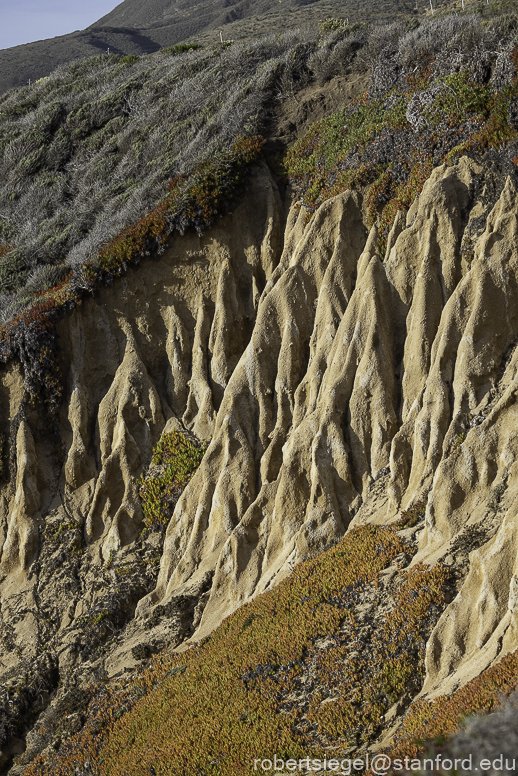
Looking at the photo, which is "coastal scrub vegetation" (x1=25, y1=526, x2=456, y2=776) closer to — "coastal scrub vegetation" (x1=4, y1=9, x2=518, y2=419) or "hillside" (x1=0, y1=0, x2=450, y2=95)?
"coastal scrub vegetation" (x1=4, y1=9, x2=518, y2=419)

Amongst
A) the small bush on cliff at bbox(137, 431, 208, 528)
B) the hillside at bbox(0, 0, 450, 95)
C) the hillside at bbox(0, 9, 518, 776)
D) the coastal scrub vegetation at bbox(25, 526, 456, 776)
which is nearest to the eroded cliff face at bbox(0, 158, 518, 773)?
the hillside at bbox(0, 9, 518, 776)

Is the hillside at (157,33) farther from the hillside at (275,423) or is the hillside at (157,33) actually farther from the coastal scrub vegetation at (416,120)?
the coastal scrub vegetation at (416,120)

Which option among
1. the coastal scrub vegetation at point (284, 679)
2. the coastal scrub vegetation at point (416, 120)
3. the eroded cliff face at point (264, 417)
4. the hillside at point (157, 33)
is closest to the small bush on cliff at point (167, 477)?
the eroded cliff face at point (264, 417)

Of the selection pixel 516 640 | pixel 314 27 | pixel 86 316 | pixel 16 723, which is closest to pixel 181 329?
pixel 86 316

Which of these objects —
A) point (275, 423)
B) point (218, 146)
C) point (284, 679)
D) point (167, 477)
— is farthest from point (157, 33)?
point (284, 679)

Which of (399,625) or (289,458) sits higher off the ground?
(289,458)

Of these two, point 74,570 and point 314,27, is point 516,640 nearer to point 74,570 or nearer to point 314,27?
point 74,570
